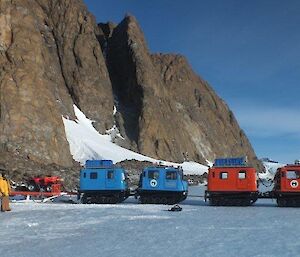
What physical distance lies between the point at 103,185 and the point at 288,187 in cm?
1099

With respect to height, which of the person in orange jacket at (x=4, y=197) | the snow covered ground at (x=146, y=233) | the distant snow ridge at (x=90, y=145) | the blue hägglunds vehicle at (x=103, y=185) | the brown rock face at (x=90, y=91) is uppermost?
the brown rock face at (x=90, y=91)

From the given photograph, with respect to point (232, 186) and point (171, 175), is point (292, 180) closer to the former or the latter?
point (232, 186)

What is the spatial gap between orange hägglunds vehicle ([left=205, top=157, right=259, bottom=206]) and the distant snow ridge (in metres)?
52.9

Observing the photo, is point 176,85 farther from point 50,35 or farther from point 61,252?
point 61,252

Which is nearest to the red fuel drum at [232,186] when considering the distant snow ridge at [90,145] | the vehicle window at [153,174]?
the vehicle window at [153,174]

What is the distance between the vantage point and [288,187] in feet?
82.0

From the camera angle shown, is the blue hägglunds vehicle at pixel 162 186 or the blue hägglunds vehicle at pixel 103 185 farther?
the blue hägglunds vehicle at pixel 103 185

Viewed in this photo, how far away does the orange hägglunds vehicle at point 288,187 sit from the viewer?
24.9 meters

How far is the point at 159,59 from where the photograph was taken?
140 metres

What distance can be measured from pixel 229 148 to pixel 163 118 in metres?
40.8

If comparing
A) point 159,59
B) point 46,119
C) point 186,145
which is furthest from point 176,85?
point 46,119

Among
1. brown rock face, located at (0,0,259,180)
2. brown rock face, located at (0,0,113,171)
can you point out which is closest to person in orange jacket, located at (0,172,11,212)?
brown rock face, located at (0,0,259,180)

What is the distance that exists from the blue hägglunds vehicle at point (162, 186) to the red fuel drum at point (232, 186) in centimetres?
191

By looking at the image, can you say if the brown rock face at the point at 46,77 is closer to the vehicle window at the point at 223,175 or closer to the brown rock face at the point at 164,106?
the brown rock face at the point at 164,106
